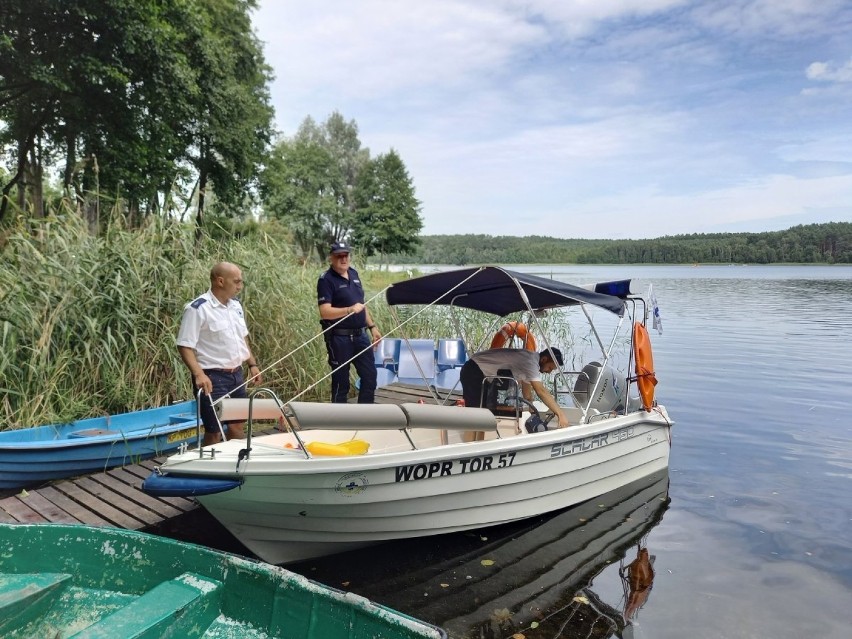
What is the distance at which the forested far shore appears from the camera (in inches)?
2530

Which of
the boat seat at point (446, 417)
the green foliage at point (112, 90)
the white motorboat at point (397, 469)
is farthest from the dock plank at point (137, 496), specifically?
the green foliage at point (112, 90)

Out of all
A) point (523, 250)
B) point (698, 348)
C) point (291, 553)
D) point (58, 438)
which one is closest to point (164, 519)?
point (291, 553)

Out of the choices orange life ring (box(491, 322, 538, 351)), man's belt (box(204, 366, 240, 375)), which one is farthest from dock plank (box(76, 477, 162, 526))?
orange life ring (box(491, 322, 538, 351))

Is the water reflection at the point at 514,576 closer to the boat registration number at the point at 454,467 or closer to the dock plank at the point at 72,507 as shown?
the boat registration number at the point at 454,467

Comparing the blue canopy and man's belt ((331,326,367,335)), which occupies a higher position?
the blue canopy

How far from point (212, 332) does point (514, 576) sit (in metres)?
2.95

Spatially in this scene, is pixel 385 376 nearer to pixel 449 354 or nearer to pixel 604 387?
pixel 449 354

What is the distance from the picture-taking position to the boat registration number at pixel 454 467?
160 inches

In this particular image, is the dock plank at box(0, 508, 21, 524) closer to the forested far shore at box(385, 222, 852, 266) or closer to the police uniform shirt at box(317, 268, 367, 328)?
the police uniform shirt at box(317, 268, 367, 328)

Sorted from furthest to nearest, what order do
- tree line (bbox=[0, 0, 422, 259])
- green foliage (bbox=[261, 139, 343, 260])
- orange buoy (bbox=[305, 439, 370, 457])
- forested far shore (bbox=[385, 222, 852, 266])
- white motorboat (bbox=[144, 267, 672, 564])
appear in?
forested far shore (bbox=[385, 222, 852, 266])
green foliage (bbox=[261, 139, 343, 260])
tree line (bbox=[0, 0, 422, 259])
orange buoy (bbox=[305, 439, 370, 457])
white motorboat (bbox=[144, 267, 672, 564])

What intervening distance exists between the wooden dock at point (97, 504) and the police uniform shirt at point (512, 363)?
2651mm

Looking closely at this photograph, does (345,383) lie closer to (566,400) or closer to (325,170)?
(566,400)

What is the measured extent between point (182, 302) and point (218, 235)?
6.35 ft

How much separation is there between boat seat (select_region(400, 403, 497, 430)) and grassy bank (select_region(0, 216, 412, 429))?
2920mm
